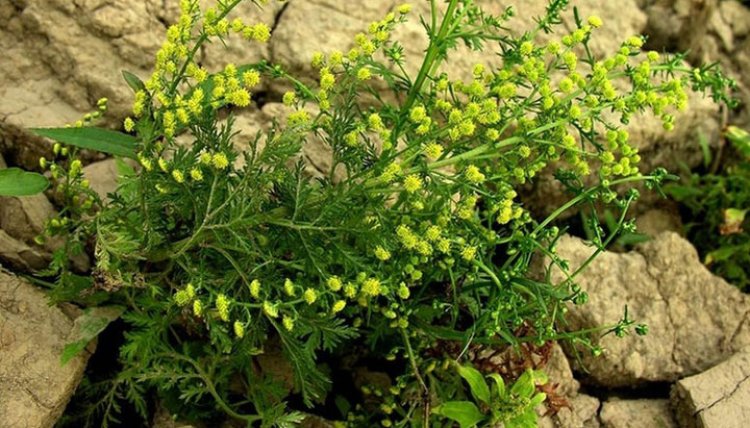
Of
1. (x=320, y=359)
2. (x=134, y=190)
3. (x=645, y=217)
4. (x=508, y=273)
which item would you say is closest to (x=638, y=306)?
(x=645, y=217)

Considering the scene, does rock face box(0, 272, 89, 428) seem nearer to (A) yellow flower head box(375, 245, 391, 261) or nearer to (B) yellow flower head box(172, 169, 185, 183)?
(B) yellow flower head box(172, 169, 185, 183)

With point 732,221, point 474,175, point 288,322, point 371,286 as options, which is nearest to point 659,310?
point 732,221

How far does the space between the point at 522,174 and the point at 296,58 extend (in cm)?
149

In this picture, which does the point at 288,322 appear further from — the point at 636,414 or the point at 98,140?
the point at 636,414

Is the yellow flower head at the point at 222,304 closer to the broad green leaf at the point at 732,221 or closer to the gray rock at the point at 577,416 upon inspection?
the gray rock at the point at 577,416

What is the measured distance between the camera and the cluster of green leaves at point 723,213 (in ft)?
14.6

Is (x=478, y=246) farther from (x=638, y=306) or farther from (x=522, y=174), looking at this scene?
(x=638, y=306)

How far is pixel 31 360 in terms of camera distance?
10.7 feet

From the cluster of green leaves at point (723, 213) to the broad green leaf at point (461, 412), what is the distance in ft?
5.79

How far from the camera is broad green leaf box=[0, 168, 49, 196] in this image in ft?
10.4

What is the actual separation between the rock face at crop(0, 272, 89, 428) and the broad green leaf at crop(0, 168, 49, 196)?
409mm

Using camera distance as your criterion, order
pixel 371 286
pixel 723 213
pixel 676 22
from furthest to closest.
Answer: pixel 676 22 < pixel 723 213 < pixel 371 286

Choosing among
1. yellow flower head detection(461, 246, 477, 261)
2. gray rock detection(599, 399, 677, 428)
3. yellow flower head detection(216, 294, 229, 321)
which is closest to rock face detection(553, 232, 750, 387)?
gray rock detection(599, 399, 677, 428)

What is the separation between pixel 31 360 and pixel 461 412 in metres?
1.62
